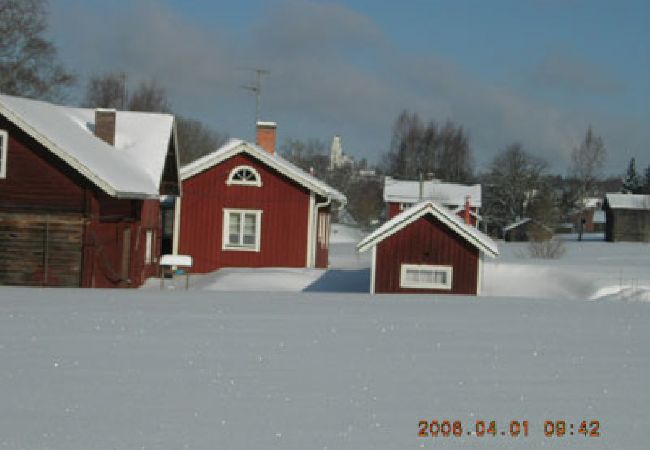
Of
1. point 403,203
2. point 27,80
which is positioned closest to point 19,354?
point 27,80

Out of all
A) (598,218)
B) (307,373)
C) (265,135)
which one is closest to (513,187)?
(598,218)

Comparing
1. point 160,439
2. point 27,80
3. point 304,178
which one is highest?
point 27,80

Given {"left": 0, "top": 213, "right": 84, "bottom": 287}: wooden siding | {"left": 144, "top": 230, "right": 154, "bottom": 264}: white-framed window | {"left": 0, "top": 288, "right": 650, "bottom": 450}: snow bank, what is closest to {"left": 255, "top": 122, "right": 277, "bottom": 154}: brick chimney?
{"left": 144, "top": 230, "right": 154, "bottom": 264}: white-framed window

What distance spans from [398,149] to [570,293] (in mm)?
77764

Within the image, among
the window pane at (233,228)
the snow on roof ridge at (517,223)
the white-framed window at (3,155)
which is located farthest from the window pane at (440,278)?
the snow on roof ridge at (517,223)

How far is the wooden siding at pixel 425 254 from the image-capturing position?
22.7m

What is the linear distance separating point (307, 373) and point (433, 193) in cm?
6188

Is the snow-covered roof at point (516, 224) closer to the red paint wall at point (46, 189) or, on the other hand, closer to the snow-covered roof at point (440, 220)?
the snow-covered roof at point (440, 220)

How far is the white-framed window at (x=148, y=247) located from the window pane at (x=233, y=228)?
285 centimetres

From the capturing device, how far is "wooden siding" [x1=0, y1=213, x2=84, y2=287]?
21.5 metres

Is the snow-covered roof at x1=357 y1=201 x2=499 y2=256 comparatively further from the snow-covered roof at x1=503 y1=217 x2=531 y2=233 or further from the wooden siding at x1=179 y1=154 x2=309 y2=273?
the snow-covered roof at x1=503 y1=217 x2=531 y2=233

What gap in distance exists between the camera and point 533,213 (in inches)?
3342

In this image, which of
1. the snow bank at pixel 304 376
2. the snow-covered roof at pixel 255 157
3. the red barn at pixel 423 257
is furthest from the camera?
the snow-covered roof at pixel 255 157

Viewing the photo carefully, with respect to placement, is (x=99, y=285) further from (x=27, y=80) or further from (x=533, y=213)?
(x=533, y=213)
